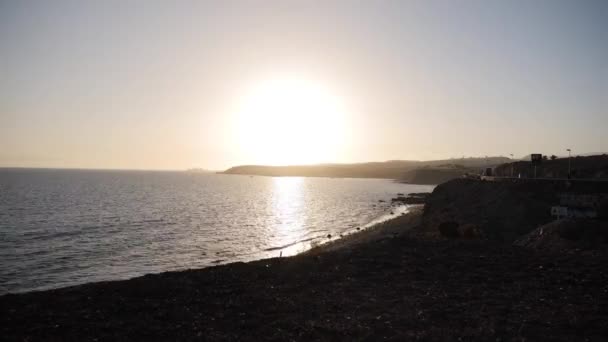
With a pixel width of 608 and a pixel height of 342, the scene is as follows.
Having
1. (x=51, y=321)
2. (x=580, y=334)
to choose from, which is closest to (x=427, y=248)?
(x=580, y=334)

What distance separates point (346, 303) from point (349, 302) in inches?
8.4

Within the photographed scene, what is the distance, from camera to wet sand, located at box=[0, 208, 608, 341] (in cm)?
1650

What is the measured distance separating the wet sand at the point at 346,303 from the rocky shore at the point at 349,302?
0.18 feet

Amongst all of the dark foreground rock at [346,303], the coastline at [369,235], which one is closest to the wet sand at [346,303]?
the dark foreground rock at [346,303]

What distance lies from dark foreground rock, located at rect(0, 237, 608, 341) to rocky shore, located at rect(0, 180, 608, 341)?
57 millimetres

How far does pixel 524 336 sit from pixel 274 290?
1328 centimetres

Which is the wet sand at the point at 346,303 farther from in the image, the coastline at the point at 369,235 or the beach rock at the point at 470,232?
the coastline at the point at 369,235

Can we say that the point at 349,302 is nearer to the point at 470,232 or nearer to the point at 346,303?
the point at 346,303

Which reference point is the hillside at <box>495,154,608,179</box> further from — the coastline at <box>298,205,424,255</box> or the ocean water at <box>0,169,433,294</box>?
the ocean water at <box>0,169,433,294</box>

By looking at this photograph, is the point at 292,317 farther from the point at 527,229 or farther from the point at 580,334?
the point at 527,229

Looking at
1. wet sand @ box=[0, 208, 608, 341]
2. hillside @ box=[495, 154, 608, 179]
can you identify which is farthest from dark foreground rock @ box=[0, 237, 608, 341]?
hillside @ box=[495, 154, 608, 179]

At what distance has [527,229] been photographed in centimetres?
4031

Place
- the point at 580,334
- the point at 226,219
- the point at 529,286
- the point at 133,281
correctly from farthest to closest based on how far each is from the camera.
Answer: the point at 226,219 → the point at 133,281 → the point at 529,286 → the point at 580,334

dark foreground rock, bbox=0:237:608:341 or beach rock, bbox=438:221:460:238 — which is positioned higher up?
beach rock, bbox=438:221:460:238
